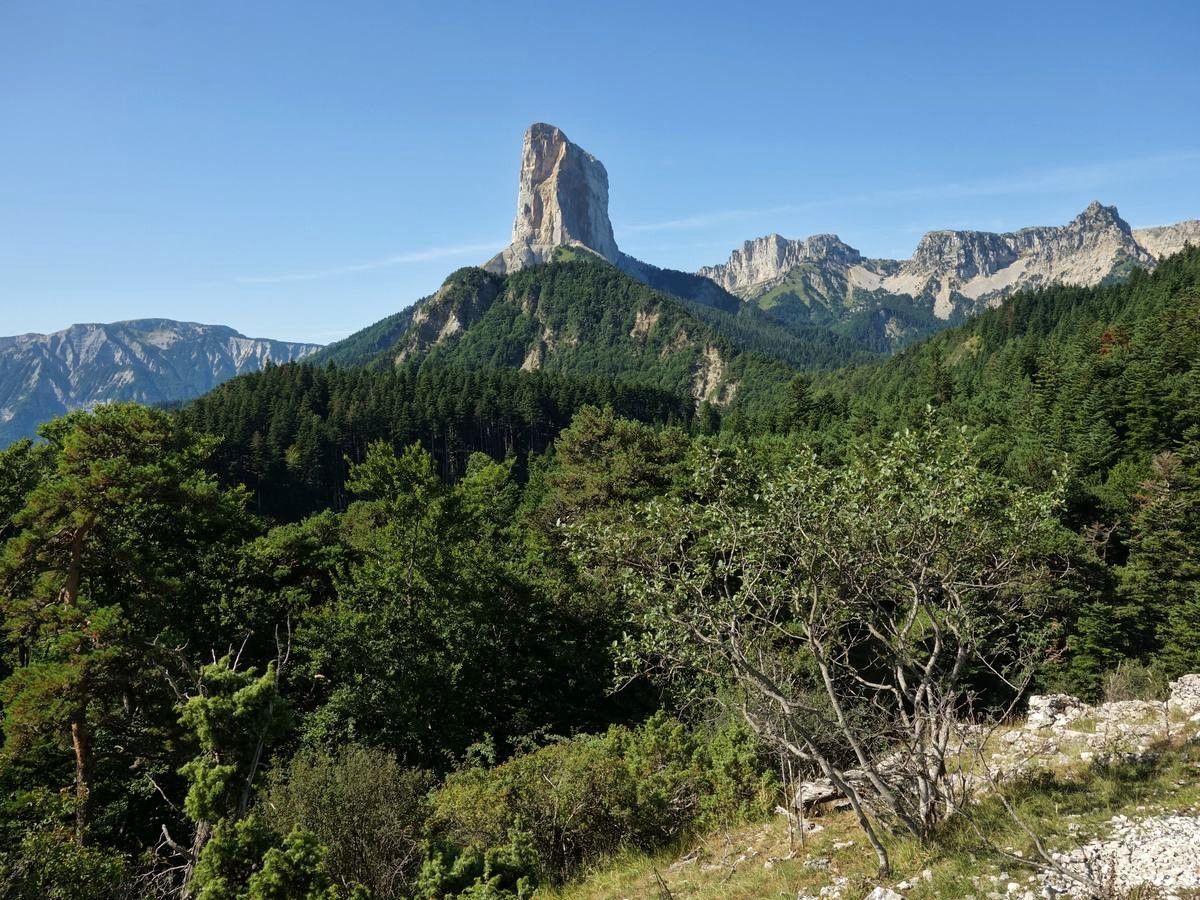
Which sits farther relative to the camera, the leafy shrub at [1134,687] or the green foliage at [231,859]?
the leafy shrub at [1134,687]

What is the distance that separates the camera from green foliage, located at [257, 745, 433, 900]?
11.7 m

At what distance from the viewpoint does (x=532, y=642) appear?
1026 inches

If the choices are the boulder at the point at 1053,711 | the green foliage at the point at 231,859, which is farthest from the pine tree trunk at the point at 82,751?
the boulder at the point at 1053,711

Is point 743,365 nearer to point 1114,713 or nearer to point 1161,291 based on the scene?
point 1161,291

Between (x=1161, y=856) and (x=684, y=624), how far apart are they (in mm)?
5868

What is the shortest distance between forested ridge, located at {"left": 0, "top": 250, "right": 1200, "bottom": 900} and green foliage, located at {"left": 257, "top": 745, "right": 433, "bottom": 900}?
0.06 metres

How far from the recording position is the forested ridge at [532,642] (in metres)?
9.60

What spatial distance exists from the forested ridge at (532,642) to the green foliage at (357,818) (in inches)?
2.2

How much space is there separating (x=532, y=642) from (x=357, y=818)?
1399 cm

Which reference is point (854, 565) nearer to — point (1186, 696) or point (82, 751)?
point (1186, 696)

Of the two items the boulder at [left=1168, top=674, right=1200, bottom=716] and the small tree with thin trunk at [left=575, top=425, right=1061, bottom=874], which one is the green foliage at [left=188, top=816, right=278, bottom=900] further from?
the boulder at [left=1168, top=674, right=1200, bottom=716]

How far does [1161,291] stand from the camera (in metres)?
92.7

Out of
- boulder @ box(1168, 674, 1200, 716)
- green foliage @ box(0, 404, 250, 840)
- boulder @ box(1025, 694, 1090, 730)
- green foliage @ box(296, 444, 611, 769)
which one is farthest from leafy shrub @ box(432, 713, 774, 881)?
boulder @ box(1168, 674, 1200, 716)

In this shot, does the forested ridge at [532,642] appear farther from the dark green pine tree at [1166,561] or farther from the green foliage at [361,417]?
the green foliage at [361,417]
